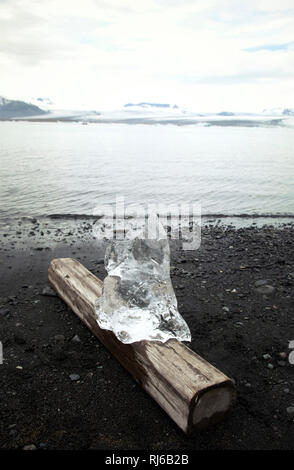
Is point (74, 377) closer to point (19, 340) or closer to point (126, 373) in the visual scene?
point (126, 373)

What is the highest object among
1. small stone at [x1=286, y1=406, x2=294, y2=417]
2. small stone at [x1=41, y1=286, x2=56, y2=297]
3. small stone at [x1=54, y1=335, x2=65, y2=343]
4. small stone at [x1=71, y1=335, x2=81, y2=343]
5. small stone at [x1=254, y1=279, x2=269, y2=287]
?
small stone at [x1=254, y1=279, x2=269, y2=287]

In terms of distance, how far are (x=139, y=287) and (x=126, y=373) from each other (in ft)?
3.94

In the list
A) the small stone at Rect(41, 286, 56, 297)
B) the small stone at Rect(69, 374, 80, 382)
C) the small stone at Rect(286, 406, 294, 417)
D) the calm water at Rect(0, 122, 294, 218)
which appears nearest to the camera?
the small stone at Rect(286, 406, 294, 417)

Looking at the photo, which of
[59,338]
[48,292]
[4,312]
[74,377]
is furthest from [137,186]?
[74,377]

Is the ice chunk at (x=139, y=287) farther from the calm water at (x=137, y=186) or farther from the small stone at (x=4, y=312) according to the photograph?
the calm water at (x=137, y=186)

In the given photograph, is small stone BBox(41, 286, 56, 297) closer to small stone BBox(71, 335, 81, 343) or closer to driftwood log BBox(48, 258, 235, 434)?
small stone BBox(71, 335, 81, 343)

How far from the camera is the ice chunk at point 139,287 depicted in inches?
201

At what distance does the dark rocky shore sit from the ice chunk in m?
0.78

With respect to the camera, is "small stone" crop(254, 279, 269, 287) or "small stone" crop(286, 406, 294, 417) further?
"small stone" crop(254, 279, 269, 287)

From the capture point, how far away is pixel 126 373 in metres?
5.09

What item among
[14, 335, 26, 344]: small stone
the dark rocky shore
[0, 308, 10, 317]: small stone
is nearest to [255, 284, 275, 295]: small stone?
the dark rocky shore

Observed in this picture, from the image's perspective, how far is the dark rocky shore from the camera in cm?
412
